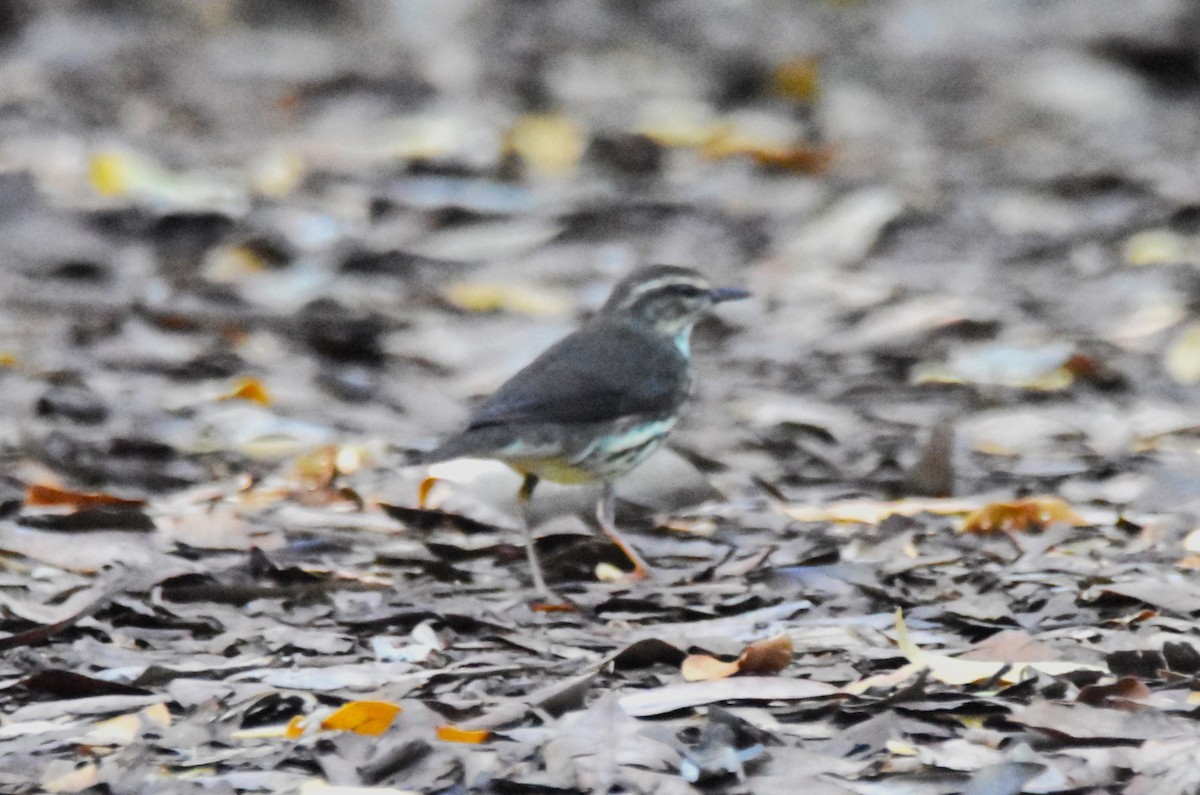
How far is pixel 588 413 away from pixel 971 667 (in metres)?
2.57

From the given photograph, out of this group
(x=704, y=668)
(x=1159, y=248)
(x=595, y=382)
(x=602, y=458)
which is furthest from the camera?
(x=1159, y=248)

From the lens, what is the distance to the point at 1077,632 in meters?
5.59

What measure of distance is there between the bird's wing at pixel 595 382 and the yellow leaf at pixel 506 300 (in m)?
2.83

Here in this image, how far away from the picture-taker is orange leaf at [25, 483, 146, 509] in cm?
705

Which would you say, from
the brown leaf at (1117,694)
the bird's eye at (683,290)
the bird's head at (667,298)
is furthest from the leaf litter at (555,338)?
the bird's eye at (683,290)

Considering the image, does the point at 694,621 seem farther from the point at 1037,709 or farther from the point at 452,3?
the point at 452,3

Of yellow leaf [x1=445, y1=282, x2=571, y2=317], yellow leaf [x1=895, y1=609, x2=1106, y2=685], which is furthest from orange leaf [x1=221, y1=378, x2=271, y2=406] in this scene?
yellow leaf [x1=895, y1=609, x2=1106, y2=685]

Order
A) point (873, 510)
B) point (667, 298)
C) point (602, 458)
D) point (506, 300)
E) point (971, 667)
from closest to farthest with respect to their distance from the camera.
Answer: point (971, 667)
point (873, 510)
point (602, 458)
point (667, 298)
point (506, 300)

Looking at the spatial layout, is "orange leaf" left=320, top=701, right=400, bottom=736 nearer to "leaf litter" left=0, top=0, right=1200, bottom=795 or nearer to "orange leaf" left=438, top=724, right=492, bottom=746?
"leaf litter" left=0, top=0, right=1200, bottom=795

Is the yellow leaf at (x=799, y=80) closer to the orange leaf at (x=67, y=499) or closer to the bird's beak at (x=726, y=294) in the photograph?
the bird's beak at (x=726, y=294)

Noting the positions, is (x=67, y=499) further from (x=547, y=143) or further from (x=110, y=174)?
(x=547, y=143)

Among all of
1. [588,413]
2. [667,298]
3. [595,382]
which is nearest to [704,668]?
[588,413]

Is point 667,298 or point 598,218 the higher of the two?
point 598,218

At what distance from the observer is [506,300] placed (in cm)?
1129
